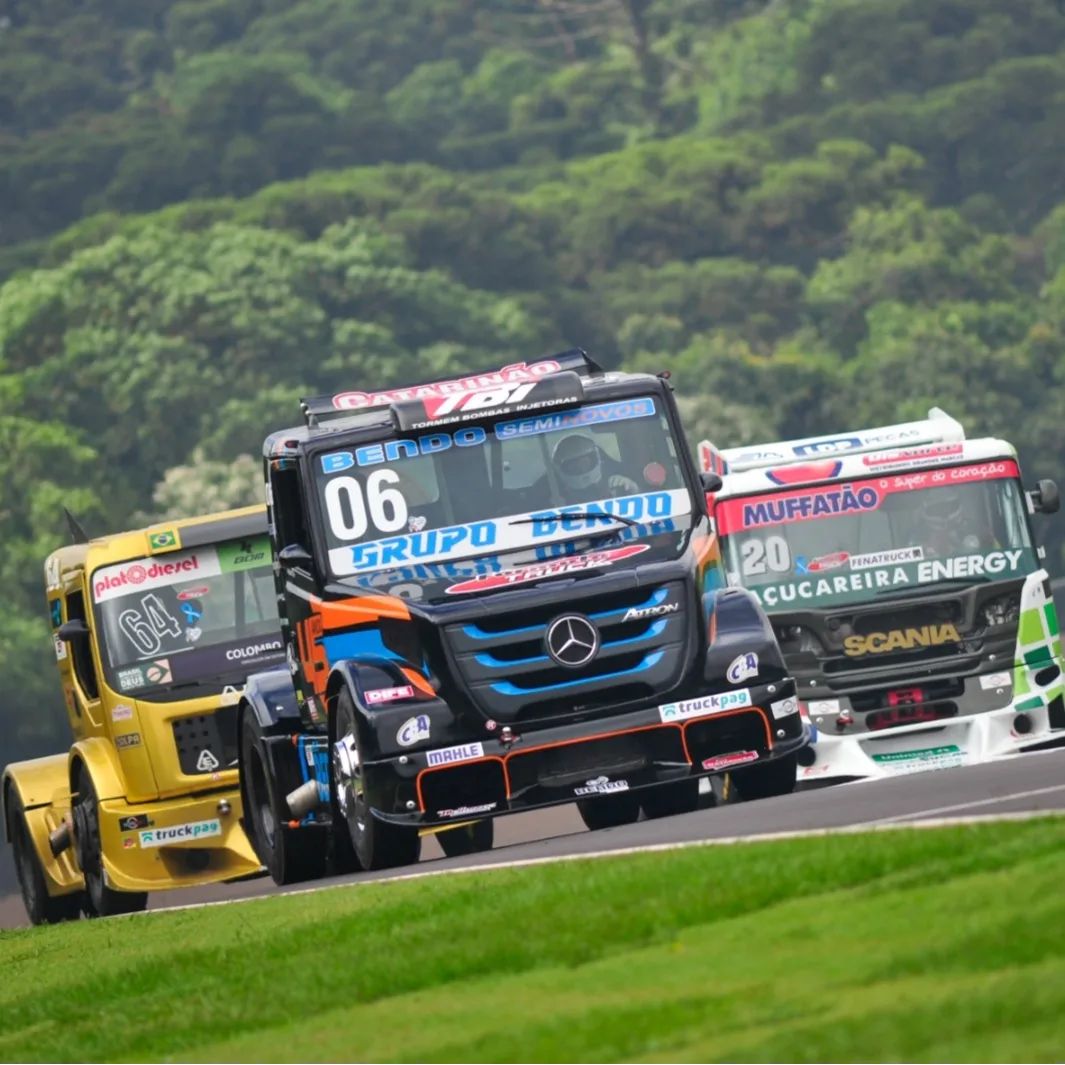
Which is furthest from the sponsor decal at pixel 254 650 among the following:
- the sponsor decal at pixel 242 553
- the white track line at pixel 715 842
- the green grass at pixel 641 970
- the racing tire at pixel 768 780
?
the green grass at pixel 641 970

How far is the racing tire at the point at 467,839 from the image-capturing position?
2108cm

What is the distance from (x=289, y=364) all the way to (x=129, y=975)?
68.1 m

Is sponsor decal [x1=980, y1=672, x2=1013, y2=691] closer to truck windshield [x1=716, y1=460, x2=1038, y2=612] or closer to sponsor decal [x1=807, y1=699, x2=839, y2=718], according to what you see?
truck windshield [x1=716, y1=460, x2=1038, y2=612]

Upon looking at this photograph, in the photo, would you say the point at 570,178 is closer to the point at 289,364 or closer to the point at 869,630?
the point at 289,364

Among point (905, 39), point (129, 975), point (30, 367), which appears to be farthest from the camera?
point (905, 39)

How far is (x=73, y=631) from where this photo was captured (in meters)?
21.3

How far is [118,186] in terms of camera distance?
354 ft

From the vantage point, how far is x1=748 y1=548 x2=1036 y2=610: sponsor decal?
2172 cm

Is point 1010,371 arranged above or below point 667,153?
below

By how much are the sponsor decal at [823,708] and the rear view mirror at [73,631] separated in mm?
5069

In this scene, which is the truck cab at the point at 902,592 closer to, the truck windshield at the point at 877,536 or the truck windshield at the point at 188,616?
the truck windshield at the point at 877,536

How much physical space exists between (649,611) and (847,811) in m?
2.16

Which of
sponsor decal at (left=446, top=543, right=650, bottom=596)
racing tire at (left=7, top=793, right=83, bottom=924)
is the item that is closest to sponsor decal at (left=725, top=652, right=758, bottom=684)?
sponsor decal at (left=446, top=543, right=650, bottom=596)

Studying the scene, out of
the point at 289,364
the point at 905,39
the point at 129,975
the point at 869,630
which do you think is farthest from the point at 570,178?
the point at 129,975
